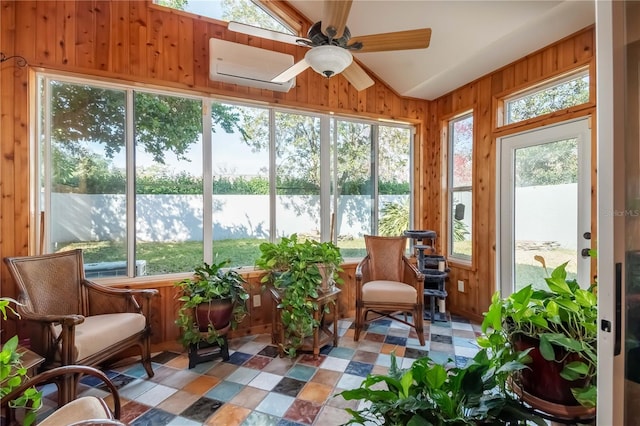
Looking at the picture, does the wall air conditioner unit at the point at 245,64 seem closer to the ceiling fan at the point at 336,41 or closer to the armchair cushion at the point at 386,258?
the ceiling fan at the point at 336,41

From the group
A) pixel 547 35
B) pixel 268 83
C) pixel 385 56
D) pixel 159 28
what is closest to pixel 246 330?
pixel 268 83

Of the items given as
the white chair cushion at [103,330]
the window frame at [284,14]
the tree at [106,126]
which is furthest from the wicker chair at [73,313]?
the window frame at [284,14]

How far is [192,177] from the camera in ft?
9.46

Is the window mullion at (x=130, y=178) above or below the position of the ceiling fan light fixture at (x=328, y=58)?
below

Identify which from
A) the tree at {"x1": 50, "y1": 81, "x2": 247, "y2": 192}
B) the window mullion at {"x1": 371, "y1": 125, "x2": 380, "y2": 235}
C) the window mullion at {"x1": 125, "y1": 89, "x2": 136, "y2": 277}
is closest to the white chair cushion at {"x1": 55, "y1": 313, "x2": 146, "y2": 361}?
the window mullion at {"x1": 125, "y1": 89, "x2": 136, "y2": 277}

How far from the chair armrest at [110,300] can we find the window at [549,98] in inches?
147

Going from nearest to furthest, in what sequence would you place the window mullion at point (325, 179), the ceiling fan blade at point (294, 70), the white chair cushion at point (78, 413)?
the white chair cushion at point (78, 413), the ceiling fan blade at point (294, 70), the window mullion at point (325, 179)

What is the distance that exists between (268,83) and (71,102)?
1687mm

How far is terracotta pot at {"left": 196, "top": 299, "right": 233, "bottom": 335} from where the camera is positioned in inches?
92.4

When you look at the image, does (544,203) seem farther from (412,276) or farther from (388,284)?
(388,284)

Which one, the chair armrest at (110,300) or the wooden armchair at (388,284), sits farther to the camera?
the wooden armchair at (388,284)

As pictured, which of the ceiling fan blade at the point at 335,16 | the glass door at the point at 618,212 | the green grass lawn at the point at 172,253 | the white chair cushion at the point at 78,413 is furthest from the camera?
the green grass lawn at the point at 172,253

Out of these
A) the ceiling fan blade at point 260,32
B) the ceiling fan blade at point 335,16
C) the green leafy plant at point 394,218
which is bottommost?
the green leafy plant at point 394,218

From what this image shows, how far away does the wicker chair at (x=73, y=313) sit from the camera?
174 centimetres
